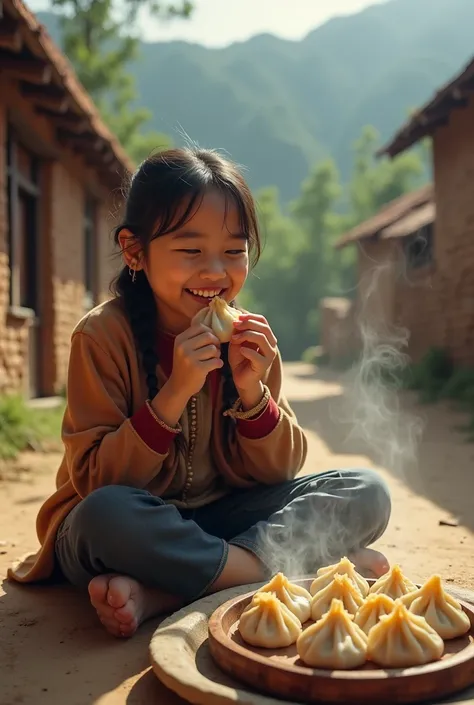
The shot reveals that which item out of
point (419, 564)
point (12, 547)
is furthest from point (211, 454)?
point (12, 547)

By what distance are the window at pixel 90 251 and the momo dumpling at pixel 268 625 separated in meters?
9.25

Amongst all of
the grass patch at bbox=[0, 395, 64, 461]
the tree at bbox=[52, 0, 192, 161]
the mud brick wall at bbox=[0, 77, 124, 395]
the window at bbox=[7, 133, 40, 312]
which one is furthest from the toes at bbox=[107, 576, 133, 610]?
the tree at bbox=[52, 0, 192, 161]

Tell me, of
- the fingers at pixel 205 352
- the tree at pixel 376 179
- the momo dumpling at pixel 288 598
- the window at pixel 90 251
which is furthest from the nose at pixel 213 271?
the tree at pixel 376 179

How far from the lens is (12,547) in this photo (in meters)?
3.01

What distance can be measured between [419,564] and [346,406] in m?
6.90

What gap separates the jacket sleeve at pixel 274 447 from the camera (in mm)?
2340

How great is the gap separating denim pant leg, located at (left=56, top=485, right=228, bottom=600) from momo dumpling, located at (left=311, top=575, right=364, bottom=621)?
15.1 inches

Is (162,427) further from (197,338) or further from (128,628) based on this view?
(128,628)

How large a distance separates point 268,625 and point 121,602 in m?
0.49

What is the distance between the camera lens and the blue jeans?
200 cm

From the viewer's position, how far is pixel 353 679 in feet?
4.51

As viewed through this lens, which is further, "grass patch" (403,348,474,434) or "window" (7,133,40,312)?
"grass patch" (403,348,474,434)

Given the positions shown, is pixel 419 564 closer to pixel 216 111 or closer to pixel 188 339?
pixel 188 339

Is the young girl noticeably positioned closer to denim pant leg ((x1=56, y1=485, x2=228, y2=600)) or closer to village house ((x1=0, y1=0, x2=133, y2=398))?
denim pant leg ((x1=56, y1=485, x2=228, y2=600))
